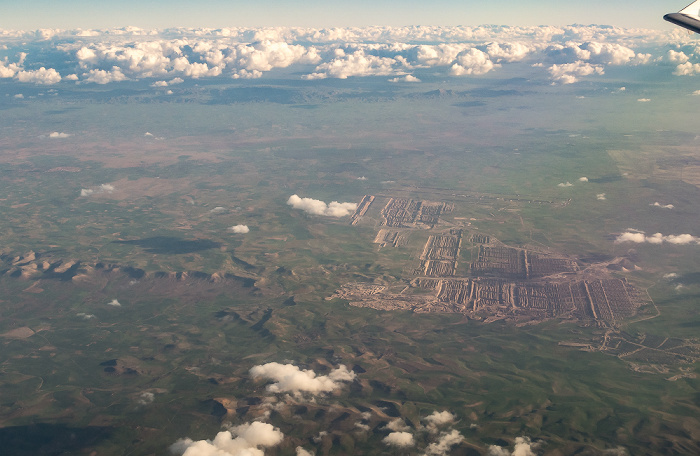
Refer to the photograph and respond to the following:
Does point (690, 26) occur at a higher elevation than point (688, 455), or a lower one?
higher

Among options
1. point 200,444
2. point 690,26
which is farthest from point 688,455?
point 690,26

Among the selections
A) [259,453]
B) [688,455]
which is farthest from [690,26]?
[688,455]

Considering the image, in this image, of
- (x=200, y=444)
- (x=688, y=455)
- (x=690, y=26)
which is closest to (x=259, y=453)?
(x=200, y=444)

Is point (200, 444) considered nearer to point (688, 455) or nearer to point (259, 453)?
point (259, 453)

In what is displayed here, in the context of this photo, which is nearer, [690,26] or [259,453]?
[690,26]

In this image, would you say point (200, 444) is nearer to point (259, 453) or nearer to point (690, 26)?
point (259, 453)

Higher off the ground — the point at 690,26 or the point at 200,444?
the point at 690,26

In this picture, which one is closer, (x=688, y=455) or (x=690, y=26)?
(x=690, y=26)

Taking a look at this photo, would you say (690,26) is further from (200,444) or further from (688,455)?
(688,455)
